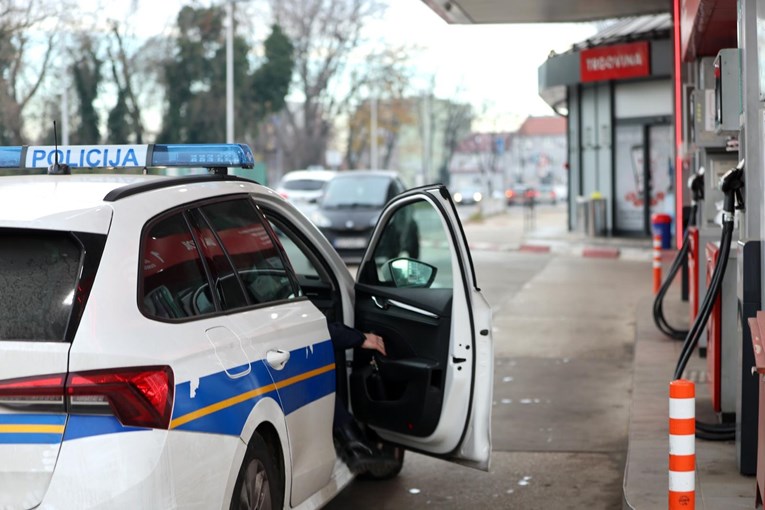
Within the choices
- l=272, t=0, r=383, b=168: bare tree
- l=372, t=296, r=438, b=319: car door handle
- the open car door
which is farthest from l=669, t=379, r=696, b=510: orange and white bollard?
l=272, t=0, r=383, b=168: bare tree

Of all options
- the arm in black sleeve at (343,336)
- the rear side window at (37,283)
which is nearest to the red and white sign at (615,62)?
the arm in black sleeve at (343,336)

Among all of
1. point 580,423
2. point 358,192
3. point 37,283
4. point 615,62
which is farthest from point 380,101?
point 37,283

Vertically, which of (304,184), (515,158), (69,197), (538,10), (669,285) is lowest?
(669,285)

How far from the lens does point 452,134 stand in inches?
3164

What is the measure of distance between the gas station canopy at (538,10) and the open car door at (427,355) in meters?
9.49

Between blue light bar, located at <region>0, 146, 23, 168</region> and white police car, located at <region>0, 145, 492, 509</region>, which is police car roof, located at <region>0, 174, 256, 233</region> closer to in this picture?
white police car, located at <region>0, 145, 492, 509</region>

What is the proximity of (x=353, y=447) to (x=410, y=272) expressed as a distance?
95 cm

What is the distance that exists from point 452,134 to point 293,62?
3083 centimetres

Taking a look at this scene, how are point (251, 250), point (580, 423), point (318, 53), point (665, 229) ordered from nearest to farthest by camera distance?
point (251, 250)
point (580, 423)
point (665, 229)
point (318, 53)

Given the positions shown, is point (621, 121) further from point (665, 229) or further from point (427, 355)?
point (427, 355)

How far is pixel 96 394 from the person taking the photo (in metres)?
3.59

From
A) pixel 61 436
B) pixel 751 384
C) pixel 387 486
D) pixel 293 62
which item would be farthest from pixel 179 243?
pixel 293 62

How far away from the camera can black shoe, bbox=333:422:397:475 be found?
231 inches

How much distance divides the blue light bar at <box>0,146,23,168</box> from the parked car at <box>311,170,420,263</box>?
588 inches
